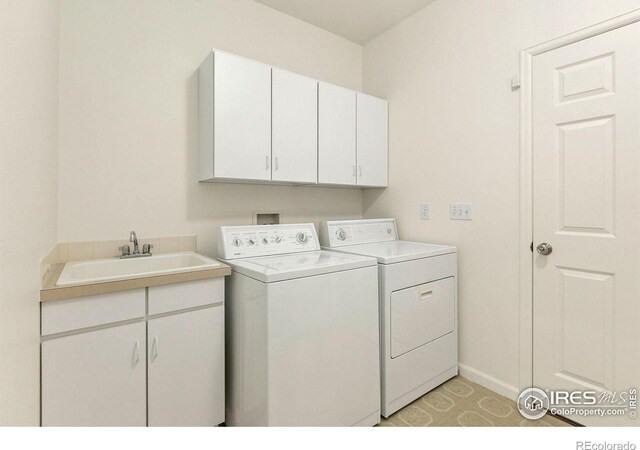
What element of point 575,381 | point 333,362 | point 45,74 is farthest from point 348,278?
point 45,74

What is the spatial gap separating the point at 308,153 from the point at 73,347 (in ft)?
5.37

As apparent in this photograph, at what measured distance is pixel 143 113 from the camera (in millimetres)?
1900

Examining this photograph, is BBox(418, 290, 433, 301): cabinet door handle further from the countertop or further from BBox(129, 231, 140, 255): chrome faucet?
BBox(129, 231, 140, 255): chrome faucet

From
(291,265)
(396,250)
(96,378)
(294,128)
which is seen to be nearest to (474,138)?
(396,250)

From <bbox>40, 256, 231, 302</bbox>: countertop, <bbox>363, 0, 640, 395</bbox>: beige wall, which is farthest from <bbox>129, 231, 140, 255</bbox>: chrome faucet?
<bbox>363, 0, 640, 395</bbox>: beige wall

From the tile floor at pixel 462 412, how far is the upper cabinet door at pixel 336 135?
1.54m

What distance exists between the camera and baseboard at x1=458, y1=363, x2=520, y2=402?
76.8 inches

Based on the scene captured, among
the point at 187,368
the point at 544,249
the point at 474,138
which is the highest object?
the point at 474,138

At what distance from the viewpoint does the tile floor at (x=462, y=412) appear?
1734 millimetres

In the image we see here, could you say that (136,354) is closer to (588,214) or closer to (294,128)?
(294,128)

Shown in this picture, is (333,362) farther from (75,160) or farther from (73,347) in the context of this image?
(75,160)

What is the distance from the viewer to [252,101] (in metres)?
1.96

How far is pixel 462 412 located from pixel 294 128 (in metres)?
2.01
